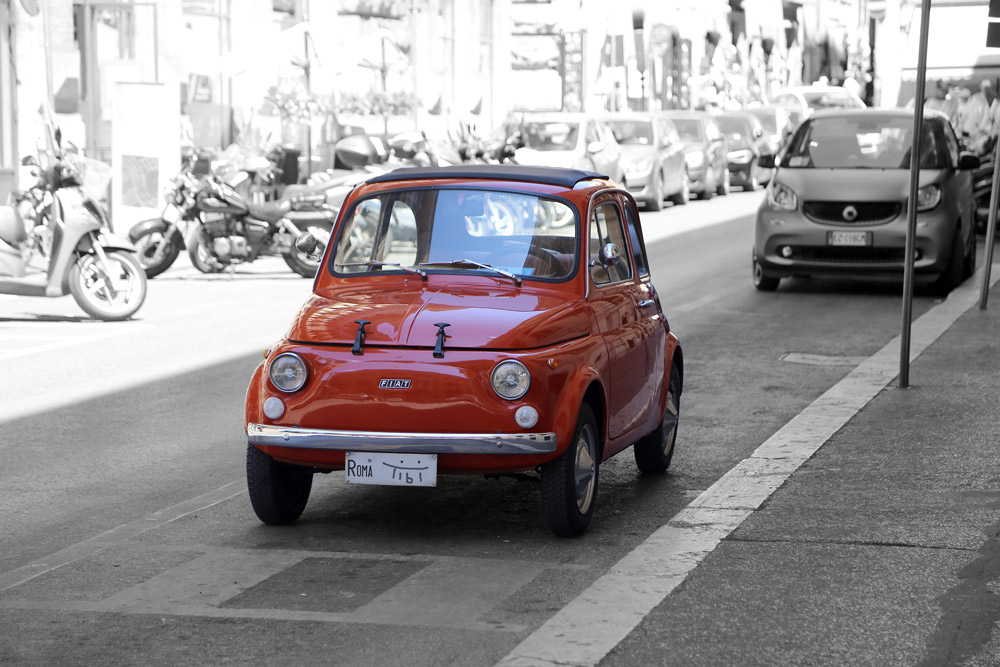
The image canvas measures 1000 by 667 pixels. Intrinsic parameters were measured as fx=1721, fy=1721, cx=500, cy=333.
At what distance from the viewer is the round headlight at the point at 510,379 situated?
21.4ft

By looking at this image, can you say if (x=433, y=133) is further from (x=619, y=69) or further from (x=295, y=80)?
(x=619, y=69)

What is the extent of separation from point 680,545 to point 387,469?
1164 mm

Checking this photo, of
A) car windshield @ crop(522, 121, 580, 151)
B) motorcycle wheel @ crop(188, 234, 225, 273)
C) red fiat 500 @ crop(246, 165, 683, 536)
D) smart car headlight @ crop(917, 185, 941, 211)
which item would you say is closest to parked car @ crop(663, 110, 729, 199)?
car windshield @ crop(522, 121, 580, 151)

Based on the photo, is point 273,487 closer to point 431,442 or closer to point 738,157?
point 431,442

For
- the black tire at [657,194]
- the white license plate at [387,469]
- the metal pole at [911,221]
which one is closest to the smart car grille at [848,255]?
the metal pole at [911,221]

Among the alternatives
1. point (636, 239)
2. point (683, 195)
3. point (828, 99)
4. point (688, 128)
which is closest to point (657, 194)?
point (683, 195)

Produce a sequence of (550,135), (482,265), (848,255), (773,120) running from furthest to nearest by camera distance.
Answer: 1. (773,120)
2. (550,135)
3. (848,255)
4. (482,265)

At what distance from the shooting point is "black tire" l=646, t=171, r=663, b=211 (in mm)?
28578

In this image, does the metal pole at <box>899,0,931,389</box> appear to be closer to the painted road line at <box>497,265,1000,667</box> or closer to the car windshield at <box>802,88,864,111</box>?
the painted road line at <box>497,265,1000,667</box>

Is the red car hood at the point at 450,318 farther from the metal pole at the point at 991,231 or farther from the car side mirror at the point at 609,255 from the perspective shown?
the metal pole at the point at 991,231

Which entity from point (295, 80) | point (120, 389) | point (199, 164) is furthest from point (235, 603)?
point (295, 80)

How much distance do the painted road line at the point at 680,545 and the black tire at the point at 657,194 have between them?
17671 millimetres

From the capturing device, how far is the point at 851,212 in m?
16.1

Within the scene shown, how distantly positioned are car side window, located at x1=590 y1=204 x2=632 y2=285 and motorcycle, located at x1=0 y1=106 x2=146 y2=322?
7.32m
